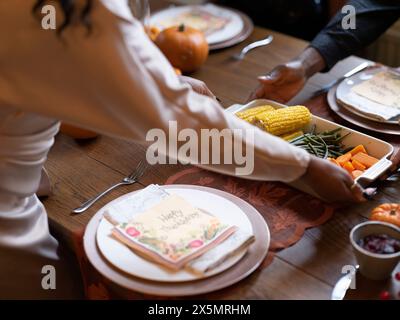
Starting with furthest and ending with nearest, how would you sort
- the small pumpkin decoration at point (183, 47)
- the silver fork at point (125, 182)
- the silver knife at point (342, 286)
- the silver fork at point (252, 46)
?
the silver fork at point (252, 46)
the small pumpkin decoration at point (183, 47)
the silver fork at point (125, 182)
the silver knife at point (342, 286)

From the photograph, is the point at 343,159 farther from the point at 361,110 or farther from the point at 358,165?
the point at 361,110

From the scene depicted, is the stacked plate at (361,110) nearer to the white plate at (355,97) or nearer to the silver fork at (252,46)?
the white plate at (355,97)

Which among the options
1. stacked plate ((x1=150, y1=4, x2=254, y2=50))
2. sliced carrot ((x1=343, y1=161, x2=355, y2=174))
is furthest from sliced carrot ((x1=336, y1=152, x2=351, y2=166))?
stacked plate ((x1=150, y1=4, x2=254, y2=50))

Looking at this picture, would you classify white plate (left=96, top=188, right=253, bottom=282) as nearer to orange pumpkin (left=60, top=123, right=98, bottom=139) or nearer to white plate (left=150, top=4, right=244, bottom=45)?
orange pumpkin (left=60, top=123, right=98, bottom=139)

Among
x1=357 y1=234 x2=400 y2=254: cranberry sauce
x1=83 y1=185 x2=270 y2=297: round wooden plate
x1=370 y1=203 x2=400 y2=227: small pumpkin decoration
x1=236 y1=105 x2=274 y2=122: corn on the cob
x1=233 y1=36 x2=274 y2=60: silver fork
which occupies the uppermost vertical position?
x1=357 y1=234 x2=400 y2=254: cranberry sauce

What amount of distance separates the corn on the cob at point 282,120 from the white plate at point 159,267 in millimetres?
264

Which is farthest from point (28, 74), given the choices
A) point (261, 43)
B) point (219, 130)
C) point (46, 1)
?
point (261, 43)

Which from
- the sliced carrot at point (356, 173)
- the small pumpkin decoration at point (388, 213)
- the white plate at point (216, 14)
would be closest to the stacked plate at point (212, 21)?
the white plate at point (216, 14)

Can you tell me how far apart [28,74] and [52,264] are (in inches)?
19.4

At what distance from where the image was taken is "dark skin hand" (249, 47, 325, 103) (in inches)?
68.5

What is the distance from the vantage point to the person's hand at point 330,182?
124 centimetres

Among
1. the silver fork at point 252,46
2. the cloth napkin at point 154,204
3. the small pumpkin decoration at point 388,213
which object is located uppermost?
the small pumpkin decoration at point 388,213

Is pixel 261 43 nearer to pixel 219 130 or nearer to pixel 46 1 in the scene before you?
pixel 219 130

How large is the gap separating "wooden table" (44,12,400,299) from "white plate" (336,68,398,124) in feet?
0.20
